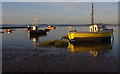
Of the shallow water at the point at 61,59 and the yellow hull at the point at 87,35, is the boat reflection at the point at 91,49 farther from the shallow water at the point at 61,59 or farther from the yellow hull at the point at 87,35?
the yellow hull at the point at 87,35

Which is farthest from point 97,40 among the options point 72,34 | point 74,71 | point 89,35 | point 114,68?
point 74,71

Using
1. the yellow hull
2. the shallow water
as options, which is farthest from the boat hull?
the shallow water

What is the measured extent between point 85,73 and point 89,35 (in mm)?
15851

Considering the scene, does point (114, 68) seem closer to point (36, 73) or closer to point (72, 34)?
point (36, 73)

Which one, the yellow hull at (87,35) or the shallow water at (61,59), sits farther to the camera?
the yellow hull at (87,35)

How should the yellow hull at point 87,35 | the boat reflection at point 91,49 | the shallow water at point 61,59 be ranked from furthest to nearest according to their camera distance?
1. the yellow hull at point 87,35
2. the boat reflection at point 91,49
3. the shallow water at point 61,59

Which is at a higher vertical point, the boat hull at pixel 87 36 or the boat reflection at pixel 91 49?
the boat hull at pixel 87 36

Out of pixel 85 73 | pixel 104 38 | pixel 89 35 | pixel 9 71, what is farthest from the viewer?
pixel 104 38

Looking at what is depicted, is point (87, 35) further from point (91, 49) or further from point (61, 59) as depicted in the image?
point (61, 59)

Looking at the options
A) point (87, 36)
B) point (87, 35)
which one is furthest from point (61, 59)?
point (87, 36)

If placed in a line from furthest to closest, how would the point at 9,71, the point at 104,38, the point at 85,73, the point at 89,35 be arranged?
the point at 104,38 < the point at 89,35 < the point at 9,71 < the point at 85,73

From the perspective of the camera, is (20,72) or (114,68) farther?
(114,68)

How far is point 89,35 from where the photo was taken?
23.6 m

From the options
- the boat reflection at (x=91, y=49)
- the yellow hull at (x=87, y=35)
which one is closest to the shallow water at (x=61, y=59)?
the boat reflection at (x=91, y=49)
